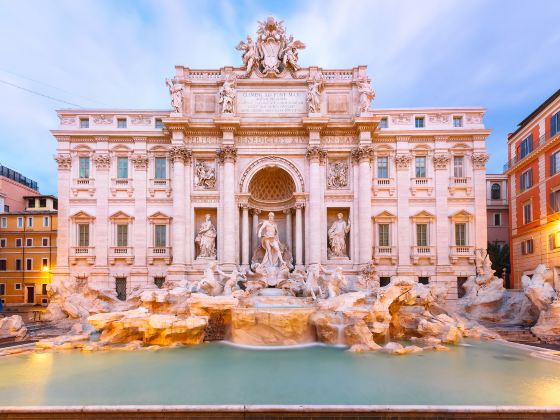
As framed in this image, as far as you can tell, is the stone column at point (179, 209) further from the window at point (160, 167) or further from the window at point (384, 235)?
the window at point (384, 235)

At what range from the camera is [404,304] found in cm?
1694

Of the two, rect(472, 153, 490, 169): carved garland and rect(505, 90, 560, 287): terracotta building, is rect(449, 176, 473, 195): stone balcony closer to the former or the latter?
rect(472, 153, 490, 169): carved garland

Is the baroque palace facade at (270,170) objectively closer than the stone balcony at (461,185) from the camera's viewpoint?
Yes

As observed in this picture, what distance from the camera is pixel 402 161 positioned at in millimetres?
23859

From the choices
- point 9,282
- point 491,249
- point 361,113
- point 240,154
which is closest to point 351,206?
point 361,113

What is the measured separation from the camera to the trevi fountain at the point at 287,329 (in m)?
9.31

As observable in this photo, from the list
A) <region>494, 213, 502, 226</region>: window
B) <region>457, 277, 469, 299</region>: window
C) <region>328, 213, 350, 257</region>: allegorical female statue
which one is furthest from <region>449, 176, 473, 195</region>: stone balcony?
<region>494, 213, 502, 226</region>: window

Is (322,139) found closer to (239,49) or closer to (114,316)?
(239,49)

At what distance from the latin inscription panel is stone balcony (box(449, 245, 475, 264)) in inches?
508

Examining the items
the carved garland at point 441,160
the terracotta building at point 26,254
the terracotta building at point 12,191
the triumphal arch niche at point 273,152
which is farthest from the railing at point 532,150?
the terracotta building at point 12,191

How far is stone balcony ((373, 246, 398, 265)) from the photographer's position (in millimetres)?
23500

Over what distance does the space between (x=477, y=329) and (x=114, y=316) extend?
622 inches

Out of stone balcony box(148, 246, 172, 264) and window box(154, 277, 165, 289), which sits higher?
stone balcony box(148, 246, 172, 264)

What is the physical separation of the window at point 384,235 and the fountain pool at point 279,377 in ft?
33.1
